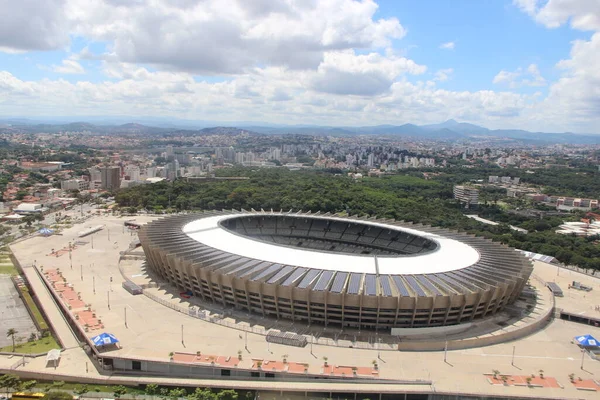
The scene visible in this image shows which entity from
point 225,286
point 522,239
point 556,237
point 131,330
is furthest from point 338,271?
point 556,237

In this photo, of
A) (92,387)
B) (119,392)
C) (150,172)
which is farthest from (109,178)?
(119,392)

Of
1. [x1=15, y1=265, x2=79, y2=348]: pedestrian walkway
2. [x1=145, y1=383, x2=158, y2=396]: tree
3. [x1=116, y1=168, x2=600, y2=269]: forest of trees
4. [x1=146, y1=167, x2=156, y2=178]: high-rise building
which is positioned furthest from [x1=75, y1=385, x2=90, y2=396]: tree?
[x1=146, y1=167, x2=156, y2=178]: high-rise building

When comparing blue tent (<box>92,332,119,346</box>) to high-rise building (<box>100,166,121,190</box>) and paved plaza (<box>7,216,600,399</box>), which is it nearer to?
paved plaza (<box>7,216,600,399</box>)

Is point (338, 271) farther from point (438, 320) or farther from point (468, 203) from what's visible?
point (468, 203)

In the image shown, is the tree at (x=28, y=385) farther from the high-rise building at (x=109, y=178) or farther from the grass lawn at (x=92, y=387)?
the high-rise building at (x=109, y=178)

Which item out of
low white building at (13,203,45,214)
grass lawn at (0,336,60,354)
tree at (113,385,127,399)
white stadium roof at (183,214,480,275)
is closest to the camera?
tree at (113,385,127,399)

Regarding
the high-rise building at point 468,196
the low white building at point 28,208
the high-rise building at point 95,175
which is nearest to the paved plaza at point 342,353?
the low white building at point 28,208
